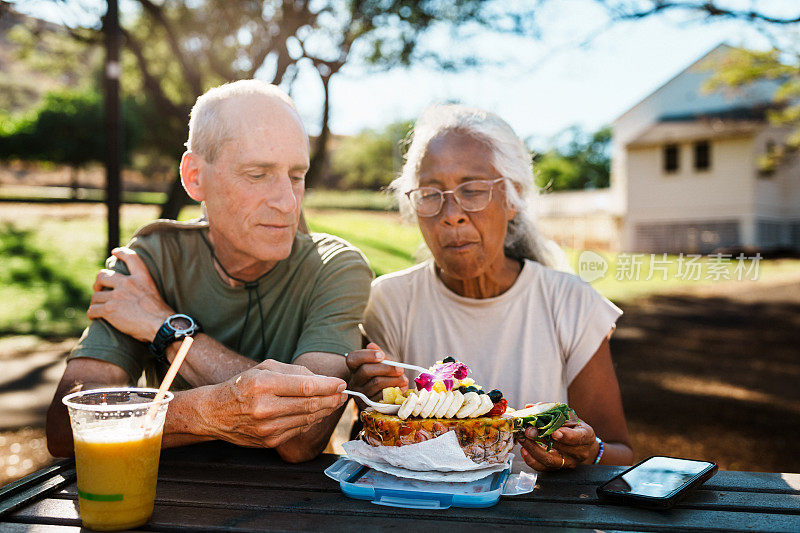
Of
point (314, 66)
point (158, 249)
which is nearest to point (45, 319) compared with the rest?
point (314, 66)

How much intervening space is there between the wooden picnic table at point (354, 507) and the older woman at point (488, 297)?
2.47ft

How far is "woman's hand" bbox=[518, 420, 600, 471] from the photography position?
75.9 inches

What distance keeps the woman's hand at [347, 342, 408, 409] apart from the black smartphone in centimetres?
71

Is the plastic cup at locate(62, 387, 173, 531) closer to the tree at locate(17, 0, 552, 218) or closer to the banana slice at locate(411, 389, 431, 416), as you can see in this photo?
the banana slice at locate(411, 389, 431, 416)

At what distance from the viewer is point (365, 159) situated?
78.1 metres

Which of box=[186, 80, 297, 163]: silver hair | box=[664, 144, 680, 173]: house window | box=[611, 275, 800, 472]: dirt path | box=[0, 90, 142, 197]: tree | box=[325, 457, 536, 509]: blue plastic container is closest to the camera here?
box=[325, 457, 536, 509]: blue plastic container

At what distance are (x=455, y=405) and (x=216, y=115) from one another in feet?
→ 4.43

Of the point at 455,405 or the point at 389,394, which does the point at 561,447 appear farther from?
the point at 389,394

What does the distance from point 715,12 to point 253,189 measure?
23.5ft

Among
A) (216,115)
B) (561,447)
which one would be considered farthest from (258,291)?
(561,447)

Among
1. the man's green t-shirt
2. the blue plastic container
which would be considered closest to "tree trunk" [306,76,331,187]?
the man's green t-shirt

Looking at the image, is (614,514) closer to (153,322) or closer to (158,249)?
(153,322)

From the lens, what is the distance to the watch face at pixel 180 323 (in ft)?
7.64

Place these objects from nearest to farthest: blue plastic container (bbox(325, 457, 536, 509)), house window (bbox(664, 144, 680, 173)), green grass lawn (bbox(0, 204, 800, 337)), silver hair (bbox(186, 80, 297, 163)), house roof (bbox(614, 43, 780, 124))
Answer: blue plastic container (bbox(325, 457, 536, 509))
silver hair (bbox(186, 80, 297, 163))
green grass lawn (bbox(0, 204, 800, 337))
house window (bbox(664, 144, 680, 173))
house roof (bbox(614, 43, 780, 124))
